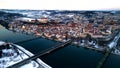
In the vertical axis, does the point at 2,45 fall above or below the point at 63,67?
above

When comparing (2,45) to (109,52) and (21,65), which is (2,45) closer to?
(21,65)

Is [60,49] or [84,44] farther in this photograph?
[84,44]

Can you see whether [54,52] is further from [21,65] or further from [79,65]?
[21,65]

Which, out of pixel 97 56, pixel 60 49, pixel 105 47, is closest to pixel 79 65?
pixel 97 56

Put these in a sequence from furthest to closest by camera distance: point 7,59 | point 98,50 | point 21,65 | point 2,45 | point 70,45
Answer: point 70,45, point 98,50, point 2,45, point 7,59, point 21,65

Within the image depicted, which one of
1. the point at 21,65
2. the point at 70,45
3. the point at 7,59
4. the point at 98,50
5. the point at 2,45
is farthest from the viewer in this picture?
the point at 70,45

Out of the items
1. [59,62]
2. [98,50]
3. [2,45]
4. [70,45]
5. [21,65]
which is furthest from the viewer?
[70,45]

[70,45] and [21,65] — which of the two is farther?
[70,45]

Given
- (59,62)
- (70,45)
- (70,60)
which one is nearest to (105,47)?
(70,45)

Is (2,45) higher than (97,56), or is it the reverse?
(2,45)
